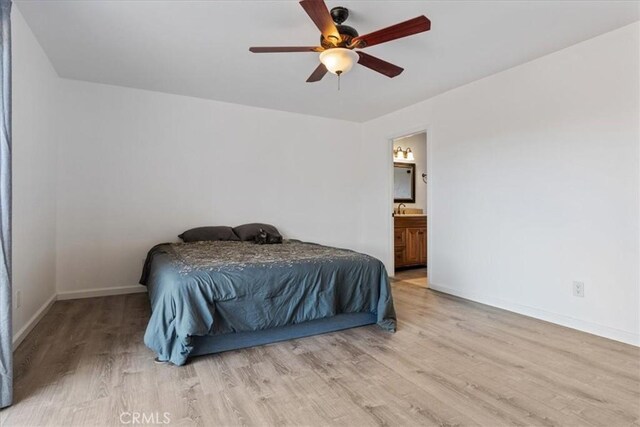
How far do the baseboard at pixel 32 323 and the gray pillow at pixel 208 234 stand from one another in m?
1.39

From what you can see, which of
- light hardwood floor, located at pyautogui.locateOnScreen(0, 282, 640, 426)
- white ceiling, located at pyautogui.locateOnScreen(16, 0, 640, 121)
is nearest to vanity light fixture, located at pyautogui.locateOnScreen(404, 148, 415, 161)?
white ceiling, located at pyautogui.locateOnScreen(16, 0, 640, 121)

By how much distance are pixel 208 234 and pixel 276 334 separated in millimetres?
1948

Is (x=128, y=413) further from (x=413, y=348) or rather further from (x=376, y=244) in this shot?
(x=376, y=244)

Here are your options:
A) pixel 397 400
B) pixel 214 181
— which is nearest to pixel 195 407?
pixel 397 400

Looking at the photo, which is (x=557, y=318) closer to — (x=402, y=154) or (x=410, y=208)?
(x=410, y=208)

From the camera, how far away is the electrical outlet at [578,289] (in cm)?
286

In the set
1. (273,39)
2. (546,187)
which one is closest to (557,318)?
(546,187)

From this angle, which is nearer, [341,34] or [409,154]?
[341,34]

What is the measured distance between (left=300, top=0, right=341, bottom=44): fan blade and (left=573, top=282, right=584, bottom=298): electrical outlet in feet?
9.09

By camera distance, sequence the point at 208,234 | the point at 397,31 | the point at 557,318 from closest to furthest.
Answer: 1. the point at 397,31
2. the point at 557,318
3. the point at 208,234

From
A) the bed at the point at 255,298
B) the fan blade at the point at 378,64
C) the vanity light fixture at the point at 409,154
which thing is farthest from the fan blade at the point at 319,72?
the vanity light fixture at the point at 409,154

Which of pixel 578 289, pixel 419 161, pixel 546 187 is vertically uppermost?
pixel 419 161

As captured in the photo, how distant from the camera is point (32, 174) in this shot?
9.23 ft

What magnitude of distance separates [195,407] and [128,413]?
314 mm
